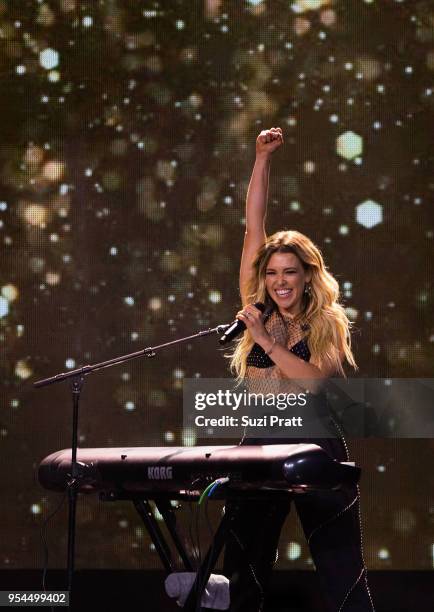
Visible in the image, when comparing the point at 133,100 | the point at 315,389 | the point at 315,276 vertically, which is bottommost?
the point at 315,389

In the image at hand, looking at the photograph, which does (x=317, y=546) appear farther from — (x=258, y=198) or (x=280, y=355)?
(x=258, y=198)

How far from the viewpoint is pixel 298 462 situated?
213cm

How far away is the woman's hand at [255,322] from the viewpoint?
241 cm

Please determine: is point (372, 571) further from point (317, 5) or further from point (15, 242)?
point (317, 5)

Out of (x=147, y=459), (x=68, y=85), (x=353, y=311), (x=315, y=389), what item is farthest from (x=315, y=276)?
(x=68, y=85)

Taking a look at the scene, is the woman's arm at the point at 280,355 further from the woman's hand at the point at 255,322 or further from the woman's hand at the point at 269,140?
the woman's hand at the point at 269,140

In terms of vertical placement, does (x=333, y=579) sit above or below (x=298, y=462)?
below

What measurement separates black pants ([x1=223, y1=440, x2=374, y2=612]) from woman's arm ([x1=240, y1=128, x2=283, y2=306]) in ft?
2.31

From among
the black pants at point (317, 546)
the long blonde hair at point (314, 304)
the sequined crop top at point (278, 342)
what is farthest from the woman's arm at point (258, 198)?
the black pants at point (317, 546)

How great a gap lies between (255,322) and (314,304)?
1.30 feet

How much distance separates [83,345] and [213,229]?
0.76m

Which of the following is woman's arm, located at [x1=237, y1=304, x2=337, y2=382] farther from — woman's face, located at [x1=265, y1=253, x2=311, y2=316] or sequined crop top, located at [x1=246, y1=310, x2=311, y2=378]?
woman's face, located at [x1=265, y1=253, x2=311, y2=316]

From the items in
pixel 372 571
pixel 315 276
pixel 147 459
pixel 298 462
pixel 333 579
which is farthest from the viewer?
pixel 372 571

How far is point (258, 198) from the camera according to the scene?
304 cm
